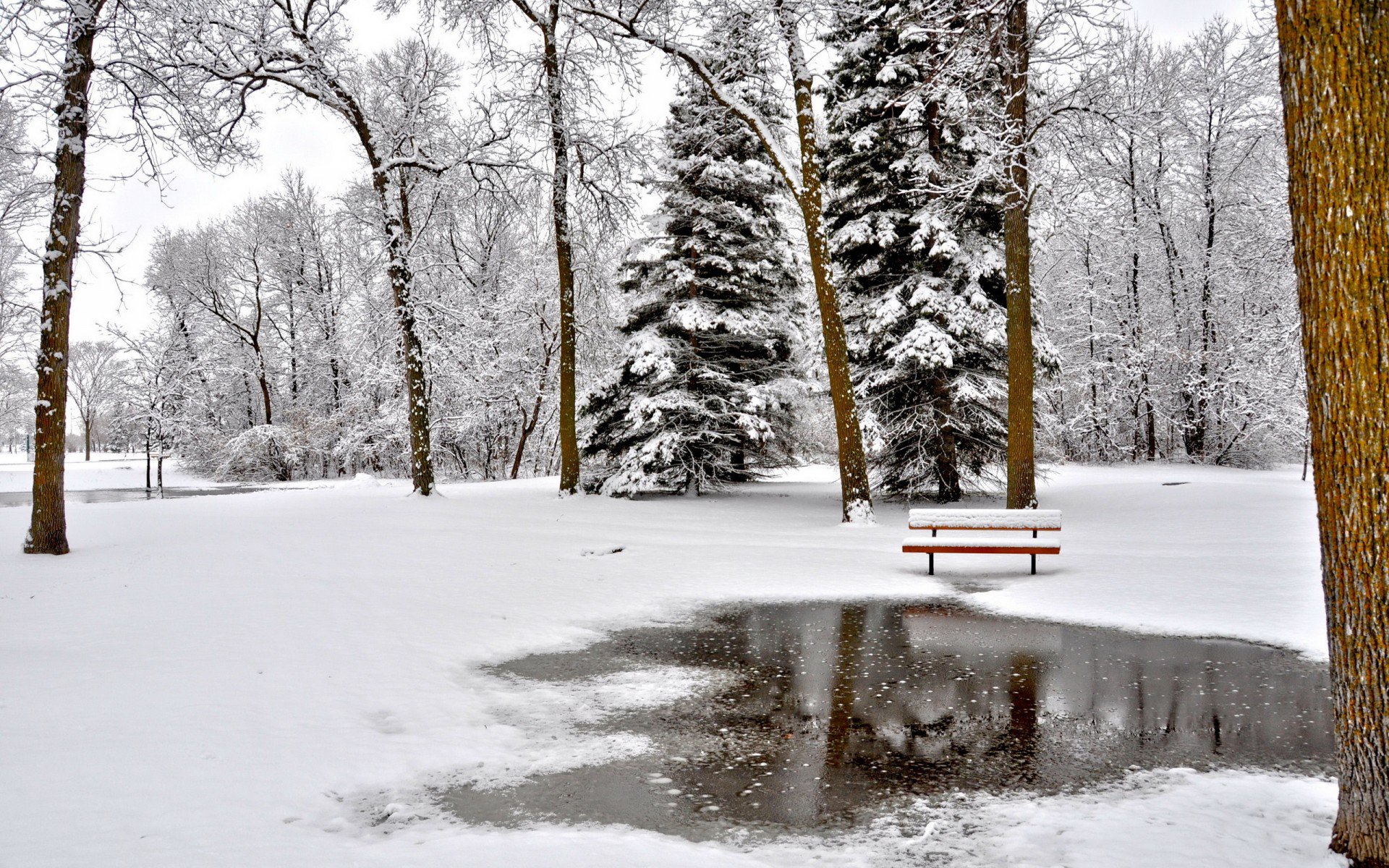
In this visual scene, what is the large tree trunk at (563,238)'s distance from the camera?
16.9m

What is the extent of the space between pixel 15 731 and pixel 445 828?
2.72 meters

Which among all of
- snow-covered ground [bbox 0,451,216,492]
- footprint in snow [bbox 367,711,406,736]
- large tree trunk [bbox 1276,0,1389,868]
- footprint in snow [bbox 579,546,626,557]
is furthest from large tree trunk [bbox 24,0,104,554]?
snow-covered ground [bbox 0,451,216,492]

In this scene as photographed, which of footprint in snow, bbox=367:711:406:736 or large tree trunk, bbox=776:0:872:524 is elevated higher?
large tree trunk, bbox=776:0:872:524

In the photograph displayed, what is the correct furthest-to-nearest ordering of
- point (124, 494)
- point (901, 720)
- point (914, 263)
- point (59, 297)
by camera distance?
1. point (124, 494)
2. point (914, 263)
3. point (59, 297)
4. point (901, 720)

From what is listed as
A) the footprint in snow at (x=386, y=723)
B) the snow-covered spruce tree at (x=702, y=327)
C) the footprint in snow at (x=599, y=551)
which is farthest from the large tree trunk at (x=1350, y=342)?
the snow-covered spruce tree at (x=702, y=327)

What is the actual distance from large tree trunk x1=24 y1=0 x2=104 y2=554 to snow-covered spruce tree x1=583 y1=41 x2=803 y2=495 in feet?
33.0

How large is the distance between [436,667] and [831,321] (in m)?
9.70

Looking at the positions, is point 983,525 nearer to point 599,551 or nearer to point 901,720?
point 599,551

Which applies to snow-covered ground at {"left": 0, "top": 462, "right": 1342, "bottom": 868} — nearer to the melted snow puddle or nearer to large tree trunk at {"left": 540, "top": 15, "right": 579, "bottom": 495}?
the melted snow puddle

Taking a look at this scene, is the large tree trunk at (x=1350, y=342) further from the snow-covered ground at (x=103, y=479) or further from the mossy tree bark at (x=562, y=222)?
the snow-covered ground at (x=103, y=479)

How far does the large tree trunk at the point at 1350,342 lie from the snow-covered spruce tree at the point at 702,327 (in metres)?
14.1

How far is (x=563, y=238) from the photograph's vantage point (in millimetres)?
17703

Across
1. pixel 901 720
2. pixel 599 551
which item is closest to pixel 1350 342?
pixel 901 720

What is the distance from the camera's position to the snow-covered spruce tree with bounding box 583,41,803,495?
701 inches
